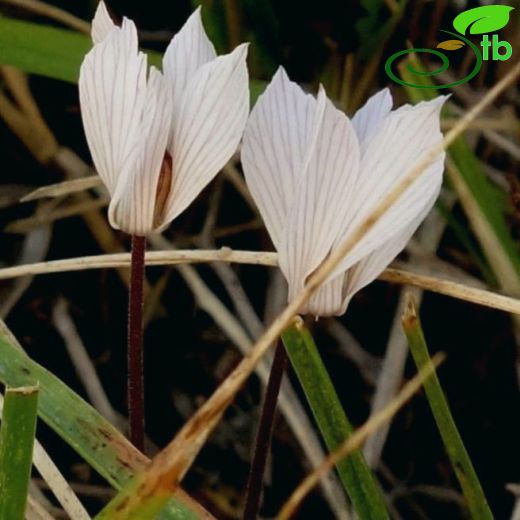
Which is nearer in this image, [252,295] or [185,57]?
[185,57]

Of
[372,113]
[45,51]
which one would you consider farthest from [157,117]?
[45,51]

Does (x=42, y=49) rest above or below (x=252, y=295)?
above

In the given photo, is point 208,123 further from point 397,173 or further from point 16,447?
point 16,447

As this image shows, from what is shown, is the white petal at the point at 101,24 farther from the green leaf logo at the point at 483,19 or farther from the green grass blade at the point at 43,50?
the green leaf logo at the point at 483,19

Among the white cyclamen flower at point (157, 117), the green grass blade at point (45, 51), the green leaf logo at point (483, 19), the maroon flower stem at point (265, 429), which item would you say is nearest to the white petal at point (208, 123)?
the white cyclamen flower at point (157, 117)

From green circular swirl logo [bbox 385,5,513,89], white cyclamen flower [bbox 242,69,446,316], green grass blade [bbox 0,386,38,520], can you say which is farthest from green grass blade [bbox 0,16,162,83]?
green grass blade [bbox 0,386,38,520]

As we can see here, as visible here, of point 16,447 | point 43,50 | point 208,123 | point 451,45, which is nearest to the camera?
point 16,447
